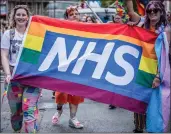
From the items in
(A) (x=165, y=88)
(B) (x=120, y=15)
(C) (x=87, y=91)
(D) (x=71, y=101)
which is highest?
(B) (x=120, y=15)

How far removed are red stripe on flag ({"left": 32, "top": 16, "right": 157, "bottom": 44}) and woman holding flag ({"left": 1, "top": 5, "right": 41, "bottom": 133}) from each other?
0.20 m

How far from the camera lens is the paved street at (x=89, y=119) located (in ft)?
19.5

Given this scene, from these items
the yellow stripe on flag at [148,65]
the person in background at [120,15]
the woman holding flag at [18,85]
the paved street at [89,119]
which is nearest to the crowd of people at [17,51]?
the woman holding flag at [18,85]

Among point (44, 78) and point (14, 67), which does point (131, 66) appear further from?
point (14, 67)

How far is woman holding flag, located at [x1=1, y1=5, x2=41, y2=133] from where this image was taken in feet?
15.5

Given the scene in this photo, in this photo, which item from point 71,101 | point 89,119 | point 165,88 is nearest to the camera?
point 165,88

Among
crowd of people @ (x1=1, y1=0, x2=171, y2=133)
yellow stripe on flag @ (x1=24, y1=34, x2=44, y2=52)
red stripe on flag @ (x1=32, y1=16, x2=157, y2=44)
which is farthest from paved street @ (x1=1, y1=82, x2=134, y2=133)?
red stripe on flag @ (x1=32, y1=16, x2=157, y2=44)

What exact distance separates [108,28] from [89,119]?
78.7 inches

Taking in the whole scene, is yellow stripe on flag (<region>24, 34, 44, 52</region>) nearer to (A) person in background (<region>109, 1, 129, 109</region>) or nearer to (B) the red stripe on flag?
(B) the red stripe on flag

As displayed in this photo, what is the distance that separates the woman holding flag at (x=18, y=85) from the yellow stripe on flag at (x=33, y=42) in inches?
2.7

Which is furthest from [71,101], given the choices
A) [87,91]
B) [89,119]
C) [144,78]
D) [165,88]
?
[165,88]

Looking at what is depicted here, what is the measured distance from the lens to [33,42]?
4.91 m

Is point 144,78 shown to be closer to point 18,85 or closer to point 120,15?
point 18,85

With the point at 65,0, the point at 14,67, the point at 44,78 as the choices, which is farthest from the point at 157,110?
the point at 65,0
